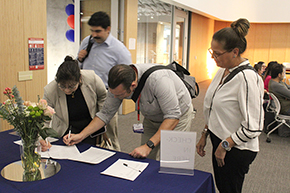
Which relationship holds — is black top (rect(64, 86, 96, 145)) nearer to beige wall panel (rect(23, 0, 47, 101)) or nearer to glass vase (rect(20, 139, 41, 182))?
glass vase (rect(20, 139, 41, 182))

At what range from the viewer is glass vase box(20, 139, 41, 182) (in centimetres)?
157

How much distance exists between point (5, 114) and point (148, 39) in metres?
6.16

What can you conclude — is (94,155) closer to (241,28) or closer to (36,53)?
(241,28)

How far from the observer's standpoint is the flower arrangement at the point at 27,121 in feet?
4.95

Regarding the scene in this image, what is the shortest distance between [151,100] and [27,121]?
0.89 m

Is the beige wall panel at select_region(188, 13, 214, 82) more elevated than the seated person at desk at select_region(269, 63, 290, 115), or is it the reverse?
the beige wall panel at select_region(188, 13, 214, 82)

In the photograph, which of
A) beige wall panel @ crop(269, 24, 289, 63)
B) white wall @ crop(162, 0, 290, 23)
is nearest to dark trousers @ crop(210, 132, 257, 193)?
white wall @ crop(162, 0, 290, 23)

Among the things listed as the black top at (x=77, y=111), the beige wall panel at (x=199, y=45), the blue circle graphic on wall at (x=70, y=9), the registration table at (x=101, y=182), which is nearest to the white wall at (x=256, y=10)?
the beige wall panel at (x=199, y=45)

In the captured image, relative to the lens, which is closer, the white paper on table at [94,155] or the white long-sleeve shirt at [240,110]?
the white long-sleeve shirt at [240,110]

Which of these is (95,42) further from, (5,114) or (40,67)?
(5,114)

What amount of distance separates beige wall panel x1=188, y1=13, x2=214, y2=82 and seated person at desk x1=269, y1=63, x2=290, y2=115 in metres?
6.14

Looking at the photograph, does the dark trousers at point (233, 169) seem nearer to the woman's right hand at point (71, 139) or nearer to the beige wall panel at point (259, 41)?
the woman's right hand at point (71, 139)

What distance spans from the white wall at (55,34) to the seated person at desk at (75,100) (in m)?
2.38

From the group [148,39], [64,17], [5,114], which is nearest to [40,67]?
[64,17]
